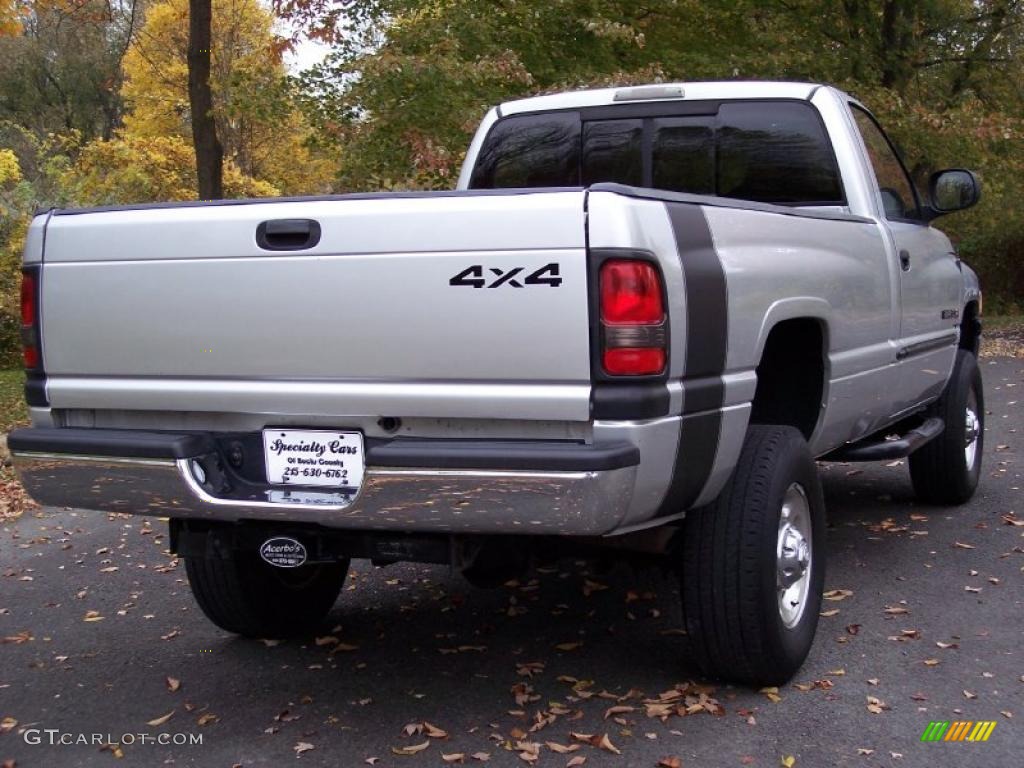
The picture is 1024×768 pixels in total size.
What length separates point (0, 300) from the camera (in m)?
18.5

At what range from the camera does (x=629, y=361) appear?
3252 millimetres

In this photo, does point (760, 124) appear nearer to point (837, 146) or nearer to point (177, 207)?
point (837, 146)

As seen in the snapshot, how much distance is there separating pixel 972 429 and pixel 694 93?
2.86 metres

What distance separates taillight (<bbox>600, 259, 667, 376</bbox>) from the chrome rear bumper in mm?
284

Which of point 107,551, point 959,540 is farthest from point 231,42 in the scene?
point 959,540

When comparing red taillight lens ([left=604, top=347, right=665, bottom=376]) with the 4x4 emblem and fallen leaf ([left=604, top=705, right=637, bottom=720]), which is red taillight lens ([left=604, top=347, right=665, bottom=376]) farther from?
fallen leaf ([left=604, top=705, right=637, bottom=720])

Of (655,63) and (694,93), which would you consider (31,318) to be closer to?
(694,93)

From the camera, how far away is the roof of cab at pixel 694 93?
538cm

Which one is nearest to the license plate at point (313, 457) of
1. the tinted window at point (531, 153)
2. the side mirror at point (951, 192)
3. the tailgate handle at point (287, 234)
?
the tailgate handle at point (287, 234)

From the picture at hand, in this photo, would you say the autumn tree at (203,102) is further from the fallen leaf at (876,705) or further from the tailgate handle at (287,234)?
the fallen leaf at (876,705)

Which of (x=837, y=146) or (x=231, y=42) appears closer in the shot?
(x=837, y=146)

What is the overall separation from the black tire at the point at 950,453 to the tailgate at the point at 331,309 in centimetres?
390

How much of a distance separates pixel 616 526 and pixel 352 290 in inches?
39.8

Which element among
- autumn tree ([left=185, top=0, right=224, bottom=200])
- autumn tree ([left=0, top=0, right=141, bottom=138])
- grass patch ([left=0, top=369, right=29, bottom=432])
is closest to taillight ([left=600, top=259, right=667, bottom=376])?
grass patch ([left=0, top=369, right=29, bottom=432])
